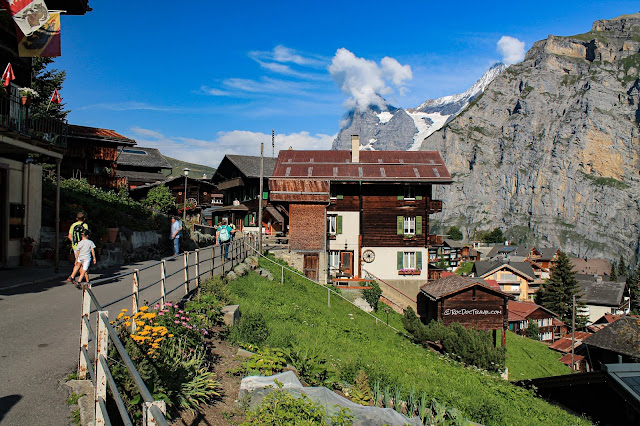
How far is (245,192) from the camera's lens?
53.1 m

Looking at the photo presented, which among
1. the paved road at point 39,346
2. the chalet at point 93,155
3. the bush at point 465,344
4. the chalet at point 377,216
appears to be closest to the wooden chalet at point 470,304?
the chalet at point 377,216

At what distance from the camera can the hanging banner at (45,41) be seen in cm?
1608

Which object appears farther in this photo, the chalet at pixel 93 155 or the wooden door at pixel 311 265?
the chalet at pixel 93 155

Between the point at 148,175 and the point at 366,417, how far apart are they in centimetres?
5420

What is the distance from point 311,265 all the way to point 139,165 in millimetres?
30929

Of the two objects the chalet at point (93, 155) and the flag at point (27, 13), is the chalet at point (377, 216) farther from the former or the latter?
the flag at point (27, 13)

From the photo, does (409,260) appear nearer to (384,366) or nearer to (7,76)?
(384,366)

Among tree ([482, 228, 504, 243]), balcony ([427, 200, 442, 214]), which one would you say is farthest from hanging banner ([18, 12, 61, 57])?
tree ([482, 228, 504, 243])

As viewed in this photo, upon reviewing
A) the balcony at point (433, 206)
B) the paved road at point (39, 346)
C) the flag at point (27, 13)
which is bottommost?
the paved road at point (39, 346)

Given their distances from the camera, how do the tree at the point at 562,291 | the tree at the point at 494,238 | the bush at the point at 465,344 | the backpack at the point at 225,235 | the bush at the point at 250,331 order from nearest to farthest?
the bush at the point at 250,331 < the backpack at the point at 225,235 < the bush at the point at 465,344 < the tree at the point at 562,291 < the tree at the point at 494,238

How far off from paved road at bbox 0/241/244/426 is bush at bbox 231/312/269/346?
2.14m

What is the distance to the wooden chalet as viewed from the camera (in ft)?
115

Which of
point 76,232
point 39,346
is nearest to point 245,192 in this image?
point 76,232

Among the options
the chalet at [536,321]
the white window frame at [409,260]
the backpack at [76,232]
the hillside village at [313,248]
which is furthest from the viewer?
the chalet at [536,321]
